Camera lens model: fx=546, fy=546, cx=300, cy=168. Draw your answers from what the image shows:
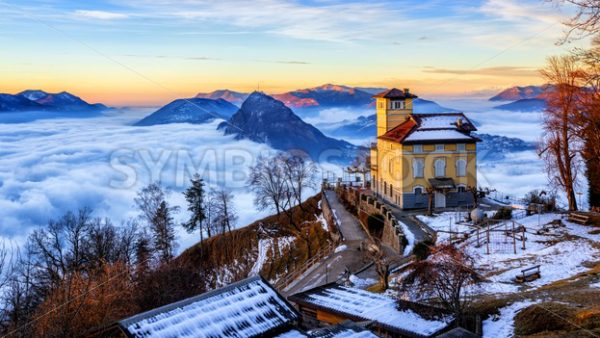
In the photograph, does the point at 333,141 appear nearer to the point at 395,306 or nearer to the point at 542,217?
the point at 542,217

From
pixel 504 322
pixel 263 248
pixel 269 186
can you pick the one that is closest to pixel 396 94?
pixel 263 248

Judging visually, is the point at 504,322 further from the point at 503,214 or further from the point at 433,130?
the point at 433,130

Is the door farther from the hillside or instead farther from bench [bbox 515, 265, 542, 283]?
bench [bbox 515, 265, 542, 283]

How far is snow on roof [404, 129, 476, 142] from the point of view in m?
42.7

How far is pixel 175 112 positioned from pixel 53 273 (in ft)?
220

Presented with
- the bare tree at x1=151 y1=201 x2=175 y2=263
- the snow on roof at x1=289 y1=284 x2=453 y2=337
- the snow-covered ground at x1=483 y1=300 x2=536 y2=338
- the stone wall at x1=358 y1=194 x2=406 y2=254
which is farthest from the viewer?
the bare tree at x1=151 y1=201 x2=175 y2=263

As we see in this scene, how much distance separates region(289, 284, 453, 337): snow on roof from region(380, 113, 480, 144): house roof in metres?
24.1

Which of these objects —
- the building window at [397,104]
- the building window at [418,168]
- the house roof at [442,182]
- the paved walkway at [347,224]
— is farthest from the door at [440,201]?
the building window at [397,104]

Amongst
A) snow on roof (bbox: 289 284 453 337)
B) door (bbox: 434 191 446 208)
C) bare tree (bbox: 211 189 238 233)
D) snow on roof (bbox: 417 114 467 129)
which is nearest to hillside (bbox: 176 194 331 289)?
bare tree (bbox: 211 189 238 233)

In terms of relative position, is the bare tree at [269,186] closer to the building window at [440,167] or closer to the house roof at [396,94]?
the house roof at [396,94]

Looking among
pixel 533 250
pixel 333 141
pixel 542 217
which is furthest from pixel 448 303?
pixel 333 141

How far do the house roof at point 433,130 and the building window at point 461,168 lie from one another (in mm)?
1689

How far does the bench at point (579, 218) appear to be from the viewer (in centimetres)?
3196

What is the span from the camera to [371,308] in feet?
59.6
